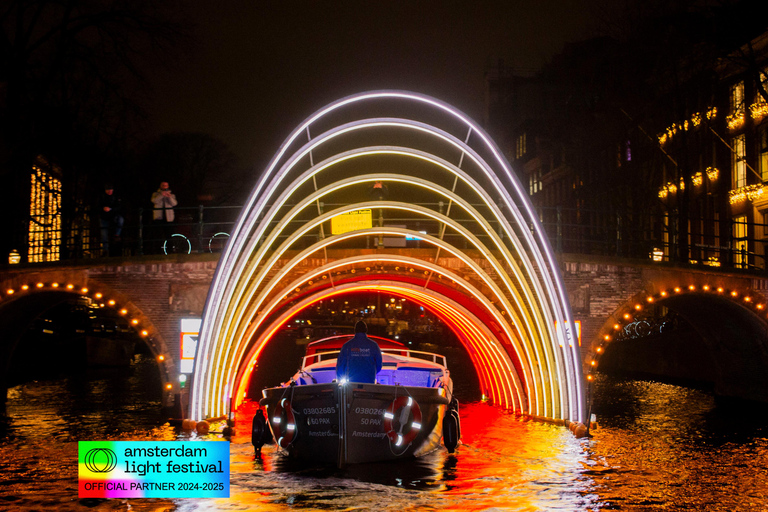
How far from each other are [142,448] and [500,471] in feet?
21.3

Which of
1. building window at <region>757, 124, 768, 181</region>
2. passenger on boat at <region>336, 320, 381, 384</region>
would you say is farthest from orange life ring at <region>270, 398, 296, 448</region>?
building window at <region>757, 124, 768, 181</region>

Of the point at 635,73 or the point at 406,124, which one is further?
the point at 635,73

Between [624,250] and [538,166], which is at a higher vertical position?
[538,166]

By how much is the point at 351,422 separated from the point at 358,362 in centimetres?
123

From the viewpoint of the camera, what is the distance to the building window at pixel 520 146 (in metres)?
78.0

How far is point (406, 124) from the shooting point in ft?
51.1

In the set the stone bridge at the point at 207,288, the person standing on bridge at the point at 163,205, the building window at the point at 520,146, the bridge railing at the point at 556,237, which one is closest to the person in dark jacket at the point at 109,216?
the bridge railing at the point at 556,237

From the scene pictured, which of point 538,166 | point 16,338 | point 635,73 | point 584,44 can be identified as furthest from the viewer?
point 538,166

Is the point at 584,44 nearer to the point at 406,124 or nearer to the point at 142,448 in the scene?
the point at 406,124

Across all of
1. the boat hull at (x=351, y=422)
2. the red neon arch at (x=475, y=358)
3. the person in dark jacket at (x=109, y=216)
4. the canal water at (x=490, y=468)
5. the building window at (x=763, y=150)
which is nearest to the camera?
the canal water at (x=490, y=468)

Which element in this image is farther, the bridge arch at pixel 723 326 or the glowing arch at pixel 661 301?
the bridge arch at pixel 723 326

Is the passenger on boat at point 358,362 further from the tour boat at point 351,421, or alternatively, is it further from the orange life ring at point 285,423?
the orange life ring at point 285,423

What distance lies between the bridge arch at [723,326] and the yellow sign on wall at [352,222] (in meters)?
6.41

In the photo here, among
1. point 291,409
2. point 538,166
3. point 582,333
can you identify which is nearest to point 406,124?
point 291,409
